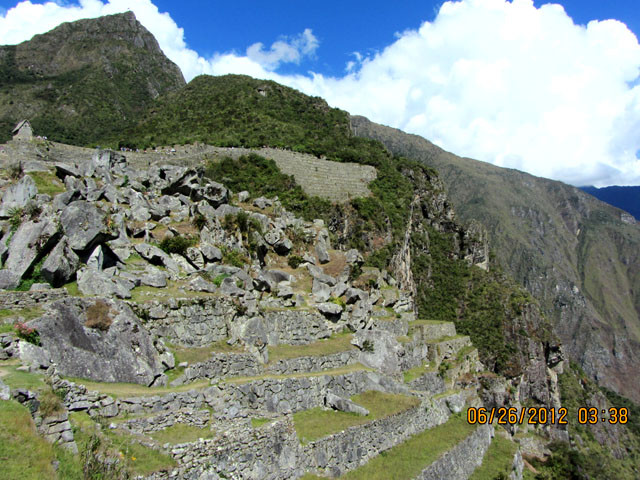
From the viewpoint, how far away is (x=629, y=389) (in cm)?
13875

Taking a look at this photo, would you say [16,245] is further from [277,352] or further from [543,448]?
[543,448]

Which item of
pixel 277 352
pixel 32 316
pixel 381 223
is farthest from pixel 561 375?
pixel 32 316

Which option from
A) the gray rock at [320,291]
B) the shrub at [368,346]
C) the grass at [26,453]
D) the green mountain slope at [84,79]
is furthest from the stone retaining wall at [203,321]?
the green mountain slope at [84,79]

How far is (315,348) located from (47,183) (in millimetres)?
12827

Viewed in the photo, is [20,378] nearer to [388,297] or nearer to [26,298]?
[26,298]

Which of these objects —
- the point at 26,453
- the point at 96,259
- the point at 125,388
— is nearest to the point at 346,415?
the point at 125,388

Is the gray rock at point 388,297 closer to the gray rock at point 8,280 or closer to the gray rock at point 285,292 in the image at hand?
the gray rock at point 285,292

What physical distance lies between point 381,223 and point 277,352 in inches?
888

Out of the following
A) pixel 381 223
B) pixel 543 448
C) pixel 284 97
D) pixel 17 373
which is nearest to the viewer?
pixel 17 373

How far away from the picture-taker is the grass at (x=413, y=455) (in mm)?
12058

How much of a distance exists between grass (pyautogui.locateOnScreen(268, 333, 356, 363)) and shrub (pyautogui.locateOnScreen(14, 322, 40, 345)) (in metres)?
6.45

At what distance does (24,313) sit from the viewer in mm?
9680

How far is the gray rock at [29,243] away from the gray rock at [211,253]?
5149mm

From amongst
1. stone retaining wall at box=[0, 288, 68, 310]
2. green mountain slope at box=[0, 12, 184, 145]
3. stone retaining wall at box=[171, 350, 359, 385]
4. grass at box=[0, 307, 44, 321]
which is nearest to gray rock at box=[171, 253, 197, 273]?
stone retaining wall at box=[171, 350, 359, 385]
